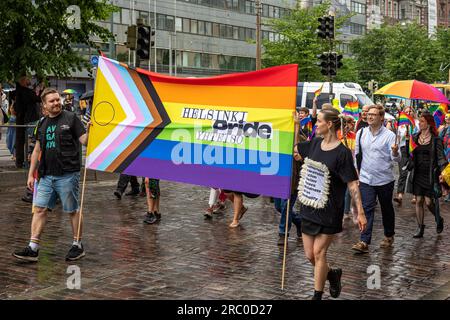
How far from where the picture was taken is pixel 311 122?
14.0m

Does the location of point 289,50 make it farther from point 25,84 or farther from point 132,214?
point 132,214

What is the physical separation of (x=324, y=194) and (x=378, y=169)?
3.17 metres

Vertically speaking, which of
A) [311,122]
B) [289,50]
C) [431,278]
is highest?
[289,50]

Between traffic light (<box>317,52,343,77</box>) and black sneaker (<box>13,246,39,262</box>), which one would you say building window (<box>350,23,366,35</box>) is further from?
black sneaker (<box>13,246,39,262</box>)

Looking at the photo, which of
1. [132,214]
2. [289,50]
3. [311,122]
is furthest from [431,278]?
[289,50]

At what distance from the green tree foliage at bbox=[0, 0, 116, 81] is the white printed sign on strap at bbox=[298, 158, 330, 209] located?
10757mm

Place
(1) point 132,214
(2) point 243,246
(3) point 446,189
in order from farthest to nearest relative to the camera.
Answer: (1) point 132,214
(3) point 446,189
(2) point 243,246

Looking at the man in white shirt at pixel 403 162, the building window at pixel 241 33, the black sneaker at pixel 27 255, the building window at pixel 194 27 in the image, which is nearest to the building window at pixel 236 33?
Result: the building window at pixel 241 33

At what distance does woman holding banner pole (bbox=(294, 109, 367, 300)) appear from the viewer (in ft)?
20.6

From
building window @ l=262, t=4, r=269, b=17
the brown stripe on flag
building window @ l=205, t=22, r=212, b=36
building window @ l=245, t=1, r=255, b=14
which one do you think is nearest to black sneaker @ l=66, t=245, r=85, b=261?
the brown stripe on flag

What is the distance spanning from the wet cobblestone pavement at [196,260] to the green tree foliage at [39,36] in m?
4.89

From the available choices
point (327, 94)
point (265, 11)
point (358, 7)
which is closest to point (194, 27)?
point (265, 11)

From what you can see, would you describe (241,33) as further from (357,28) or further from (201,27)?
(357,28)

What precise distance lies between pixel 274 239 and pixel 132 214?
9.69ft
